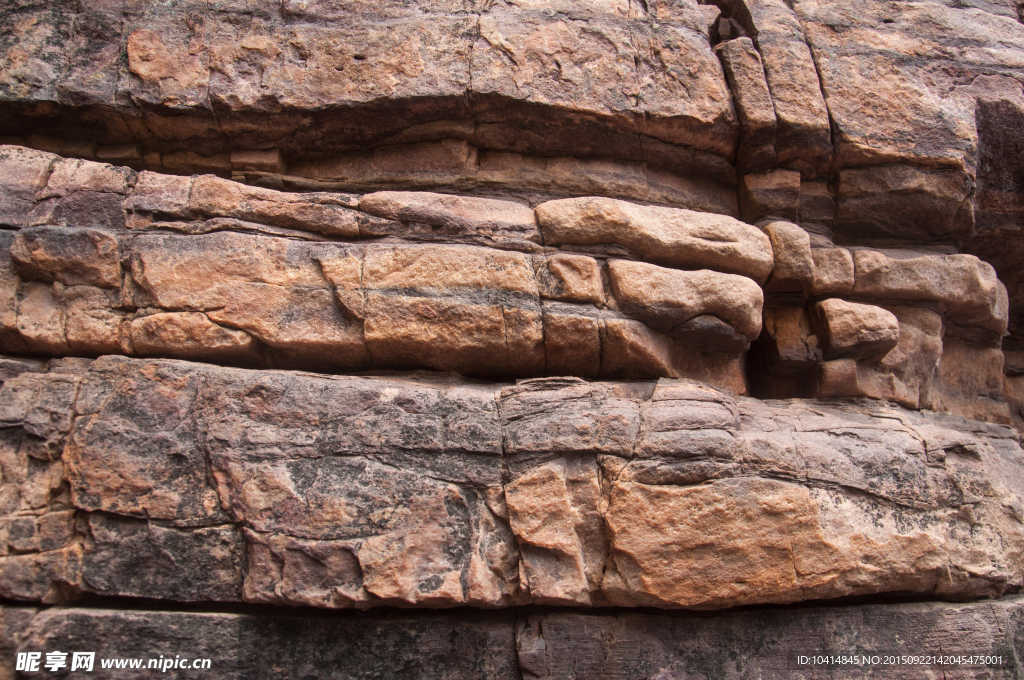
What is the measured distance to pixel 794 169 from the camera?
13.2 ft

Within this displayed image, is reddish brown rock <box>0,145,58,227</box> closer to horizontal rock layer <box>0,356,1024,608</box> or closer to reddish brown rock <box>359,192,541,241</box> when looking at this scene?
horizontal rock layer <box>0,356,1024,608</box>

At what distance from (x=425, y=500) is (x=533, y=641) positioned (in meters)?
0.88

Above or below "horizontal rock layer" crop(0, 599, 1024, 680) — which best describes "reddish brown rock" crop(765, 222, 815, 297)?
above

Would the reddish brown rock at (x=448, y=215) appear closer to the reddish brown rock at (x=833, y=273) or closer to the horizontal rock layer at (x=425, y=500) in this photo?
the horizontal rock layer at (x=425, y=500)

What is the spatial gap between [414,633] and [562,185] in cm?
288

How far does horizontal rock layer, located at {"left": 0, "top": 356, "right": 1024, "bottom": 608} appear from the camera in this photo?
9.12 feet

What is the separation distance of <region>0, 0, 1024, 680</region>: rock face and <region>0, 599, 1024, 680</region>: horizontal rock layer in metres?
0.02

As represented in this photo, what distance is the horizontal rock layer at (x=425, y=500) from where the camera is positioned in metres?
2.78

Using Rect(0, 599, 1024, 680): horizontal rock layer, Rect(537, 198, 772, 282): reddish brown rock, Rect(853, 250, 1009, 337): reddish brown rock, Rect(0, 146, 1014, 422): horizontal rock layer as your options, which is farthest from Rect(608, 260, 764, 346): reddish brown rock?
Rect(0, 599, 1024, 680): horizontal rock layer

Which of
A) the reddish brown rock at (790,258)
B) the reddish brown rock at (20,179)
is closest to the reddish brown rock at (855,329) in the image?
the reddish brown rock at (790,258)

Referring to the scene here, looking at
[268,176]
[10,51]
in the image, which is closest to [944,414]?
[268,176]

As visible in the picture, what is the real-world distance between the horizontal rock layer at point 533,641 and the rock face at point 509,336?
17mm

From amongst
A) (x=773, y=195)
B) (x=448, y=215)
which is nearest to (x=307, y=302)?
(x=448, y=215)

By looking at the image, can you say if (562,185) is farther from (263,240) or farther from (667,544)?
(667,544)
